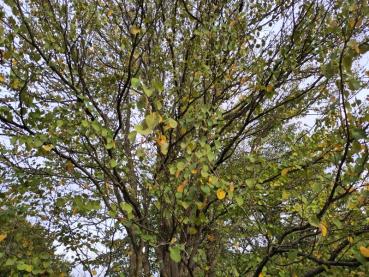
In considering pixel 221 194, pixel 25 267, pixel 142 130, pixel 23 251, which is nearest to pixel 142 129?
pixel 142 130

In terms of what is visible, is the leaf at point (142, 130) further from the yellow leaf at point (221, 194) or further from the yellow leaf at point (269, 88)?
the yellow leaf at point (269, 88)

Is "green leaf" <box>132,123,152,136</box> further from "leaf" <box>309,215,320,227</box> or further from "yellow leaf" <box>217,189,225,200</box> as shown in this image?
"leaf" <box>309,215,320,227</box>

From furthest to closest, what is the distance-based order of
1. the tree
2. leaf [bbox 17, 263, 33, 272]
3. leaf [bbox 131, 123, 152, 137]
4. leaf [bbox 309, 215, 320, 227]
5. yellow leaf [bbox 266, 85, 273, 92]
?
yellow leaf [bbox 266, 85, 273, 92] → the tree → leaf [bbox 17, 263, 33, 272] → leaf [bbox 309, 215, 320, 227] → leaf [bbox 131, 123, 152, 137]

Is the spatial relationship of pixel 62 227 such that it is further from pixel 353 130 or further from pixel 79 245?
pixel 353 130

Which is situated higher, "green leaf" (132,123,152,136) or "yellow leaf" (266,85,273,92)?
"yellow leaf" (266,85,273,92)

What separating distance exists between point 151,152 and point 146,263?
1.89m

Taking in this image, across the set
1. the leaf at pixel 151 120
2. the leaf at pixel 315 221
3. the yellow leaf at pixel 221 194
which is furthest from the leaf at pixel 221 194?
the leaf at pixel 151 120

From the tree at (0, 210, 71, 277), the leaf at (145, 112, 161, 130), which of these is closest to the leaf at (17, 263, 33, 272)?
the tree at (0, 210, 71, 277)

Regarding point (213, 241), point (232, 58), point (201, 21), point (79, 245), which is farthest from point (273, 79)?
point (79, 245)

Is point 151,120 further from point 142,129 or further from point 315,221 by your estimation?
point 315,221

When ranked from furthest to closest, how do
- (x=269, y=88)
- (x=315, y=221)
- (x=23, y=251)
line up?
(x=269, y=88) → (x=23, y=251) → (x=315, y=221)

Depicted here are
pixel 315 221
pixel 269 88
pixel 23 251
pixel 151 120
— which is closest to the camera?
pixel 151 120

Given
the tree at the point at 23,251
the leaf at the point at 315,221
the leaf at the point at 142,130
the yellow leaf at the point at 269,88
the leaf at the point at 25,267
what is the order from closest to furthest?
the leaf at the point at 142,130, the leaf at the point at 315,221, the leaf at the point at 25,267, the tree at the point at 23,251, the yellow leaf at the point at 269,88

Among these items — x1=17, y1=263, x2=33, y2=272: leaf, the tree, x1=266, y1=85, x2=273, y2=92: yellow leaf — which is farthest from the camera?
x1=266, y1=85, x2=273, y2=92: yellow leaf
